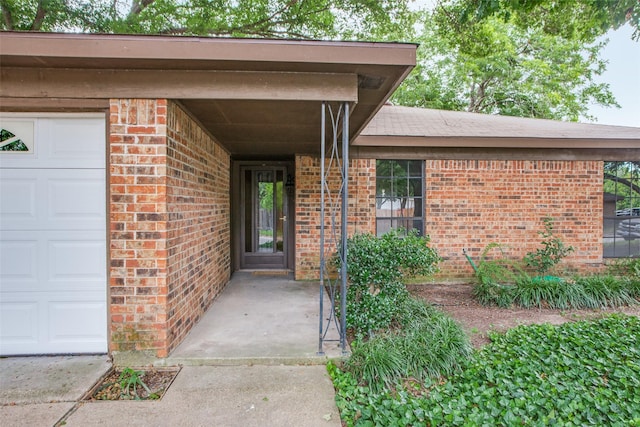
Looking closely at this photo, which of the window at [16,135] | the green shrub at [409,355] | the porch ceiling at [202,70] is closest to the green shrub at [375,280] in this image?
the green shrub at [409,355]

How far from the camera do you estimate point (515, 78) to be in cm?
1493

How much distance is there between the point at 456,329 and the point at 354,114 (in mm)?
2467

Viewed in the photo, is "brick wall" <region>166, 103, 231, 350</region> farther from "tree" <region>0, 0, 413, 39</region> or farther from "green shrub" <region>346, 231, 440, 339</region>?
"tree" <region>0, 0, 413, 39</region>

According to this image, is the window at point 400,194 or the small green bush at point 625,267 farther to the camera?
the window at point 400,194

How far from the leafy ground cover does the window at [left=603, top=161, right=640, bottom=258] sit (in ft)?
12.5

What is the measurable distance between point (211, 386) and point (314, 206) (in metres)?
3.88

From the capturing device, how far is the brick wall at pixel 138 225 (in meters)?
2.80

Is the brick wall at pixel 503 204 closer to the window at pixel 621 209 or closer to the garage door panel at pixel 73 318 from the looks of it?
the window at pixel 621 209

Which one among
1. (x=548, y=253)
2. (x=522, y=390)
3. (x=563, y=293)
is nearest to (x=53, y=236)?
(x=522, y=390)

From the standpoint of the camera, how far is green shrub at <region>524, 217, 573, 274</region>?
5.57 metres

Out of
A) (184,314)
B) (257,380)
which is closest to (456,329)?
(257,380)

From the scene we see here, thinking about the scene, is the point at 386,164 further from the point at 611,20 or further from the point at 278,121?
the point at 611,20

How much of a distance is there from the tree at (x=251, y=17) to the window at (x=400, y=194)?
5.62 metres

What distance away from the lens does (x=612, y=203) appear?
620cm
